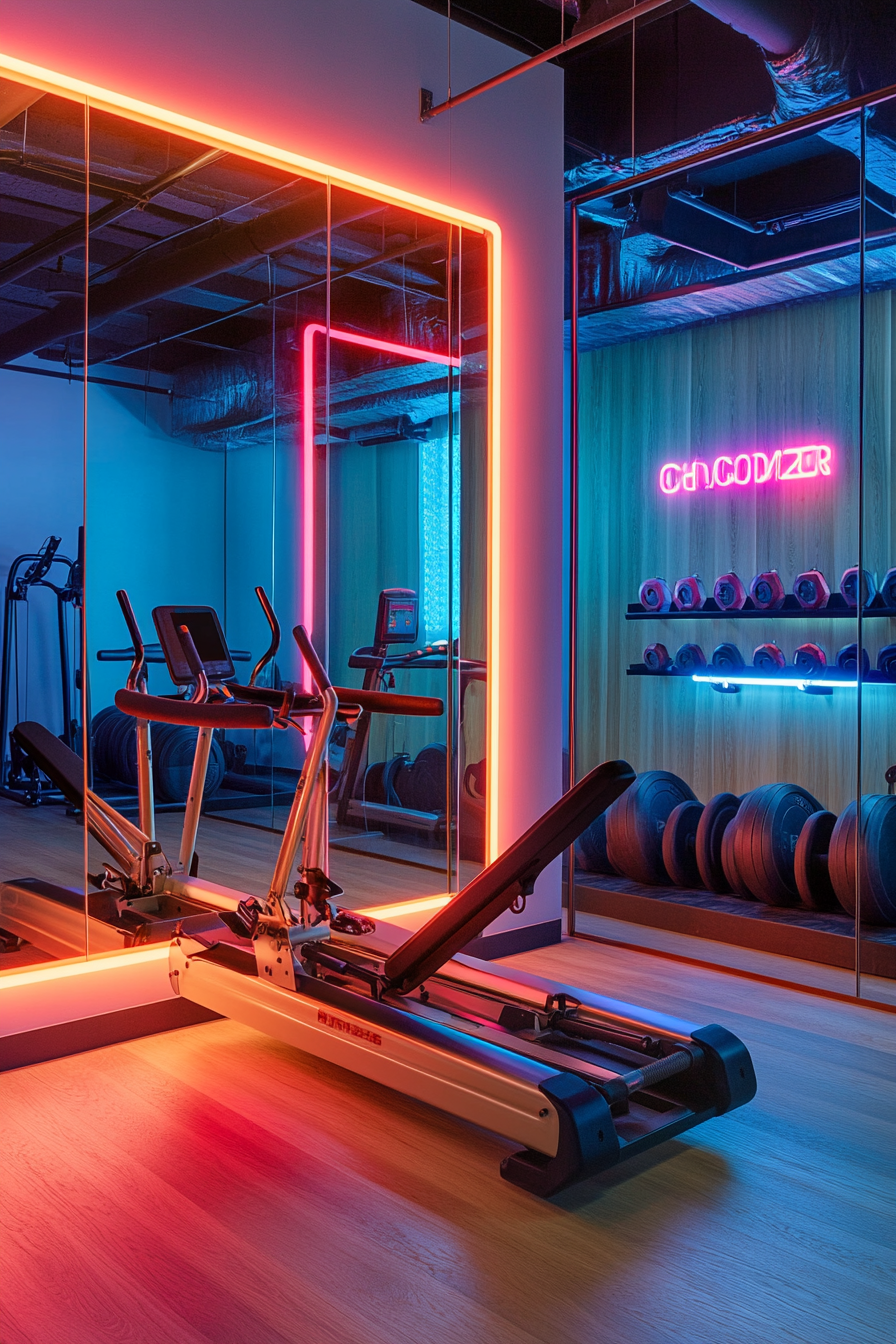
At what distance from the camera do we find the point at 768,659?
6133mm

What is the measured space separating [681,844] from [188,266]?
130 inches

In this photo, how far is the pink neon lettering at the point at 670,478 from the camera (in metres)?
7.07

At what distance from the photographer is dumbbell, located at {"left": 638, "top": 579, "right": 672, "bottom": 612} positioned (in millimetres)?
6574

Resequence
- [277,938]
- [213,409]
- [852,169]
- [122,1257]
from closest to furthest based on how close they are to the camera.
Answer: [122,1257]
[277,938]
[213,409]
[852,169]

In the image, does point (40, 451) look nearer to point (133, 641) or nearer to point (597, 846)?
point (133, 641)

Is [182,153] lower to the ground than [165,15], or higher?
lower

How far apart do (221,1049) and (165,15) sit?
319 cm

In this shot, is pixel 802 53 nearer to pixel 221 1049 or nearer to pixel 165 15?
pixel 165 15

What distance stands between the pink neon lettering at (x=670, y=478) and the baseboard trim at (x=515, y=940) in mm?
3376

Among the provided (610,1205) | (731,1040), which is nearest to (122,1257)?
(610,1205)

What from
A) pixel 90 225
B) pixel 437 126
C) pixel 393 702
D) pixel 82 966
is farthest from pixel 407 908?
pixel 437 126

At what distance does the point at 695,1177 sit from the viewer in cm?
259

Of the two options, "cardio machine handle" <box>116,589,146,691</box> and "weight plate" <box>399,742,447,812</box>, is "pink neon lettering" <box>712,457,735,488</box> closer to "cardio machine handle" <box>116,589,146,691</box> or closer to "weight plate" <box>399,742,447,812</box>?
"weight plate" <box>399,742,447,812</box>

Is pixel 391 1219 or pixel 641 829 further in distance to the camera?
pixel 641 829
